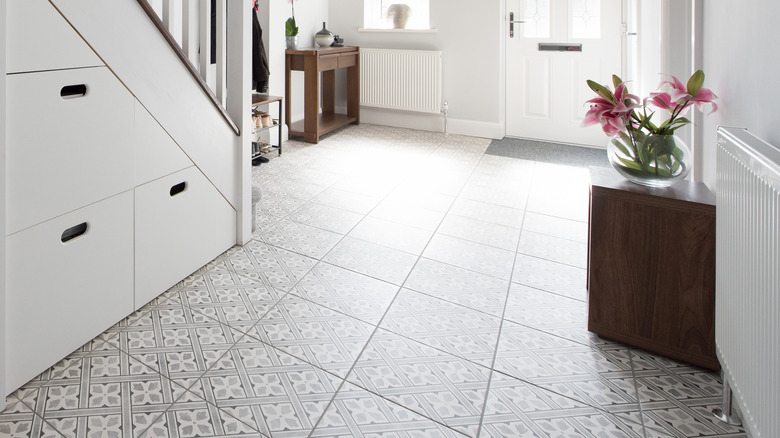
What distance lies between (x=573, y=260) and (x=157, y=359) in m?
1.83

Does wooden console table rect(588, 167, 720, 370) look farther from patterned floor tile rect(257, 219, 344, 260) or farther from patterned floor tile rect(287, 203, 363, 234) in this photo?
patterned floor tile rect(287, 203, 363, 234)

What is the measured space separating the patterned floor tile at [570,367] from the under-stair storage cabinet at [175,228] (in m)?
1.31

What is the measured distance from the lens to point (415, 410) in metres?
1.39

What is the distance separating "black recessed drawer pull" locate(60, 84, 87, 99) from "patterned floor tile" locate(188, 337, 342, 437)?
937 millimetres

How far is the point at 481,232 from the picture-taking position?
8.95 feet

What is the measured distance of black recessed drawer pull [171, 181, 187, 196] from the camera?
200cm

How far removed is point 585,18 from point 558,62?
0.43 metres

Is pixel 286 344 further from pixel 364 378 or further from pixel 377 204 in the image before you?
pixel 377 204

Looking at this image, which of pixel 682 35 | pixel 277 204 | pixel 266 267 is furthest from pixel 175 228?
pixel 682 35

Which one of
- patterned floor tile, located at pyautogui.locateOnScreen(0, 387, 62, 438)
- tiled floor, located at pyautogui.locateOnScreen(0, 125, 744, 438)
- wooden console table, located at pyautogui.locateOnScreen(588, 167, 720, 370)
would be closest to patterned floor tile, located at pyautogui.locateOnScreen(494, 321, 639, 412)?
tiled floor, located at pyautogui.locateOnScreen(0, 125, 744, 438)

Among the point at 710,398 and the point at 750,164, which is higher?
the point at 750,164

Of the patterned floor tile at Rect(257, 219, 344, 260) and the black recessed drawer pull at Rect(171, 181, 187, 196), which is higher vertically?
the black recessed drawer pull at Rect(171, 181, 187, 196)

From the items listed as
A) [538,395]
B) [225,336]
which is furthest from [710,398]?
[225,336]

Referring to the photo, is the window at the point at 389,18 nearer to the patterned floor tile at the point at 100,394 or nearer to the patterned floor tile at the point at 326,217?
the patterned floor tile at the point at 326,217
